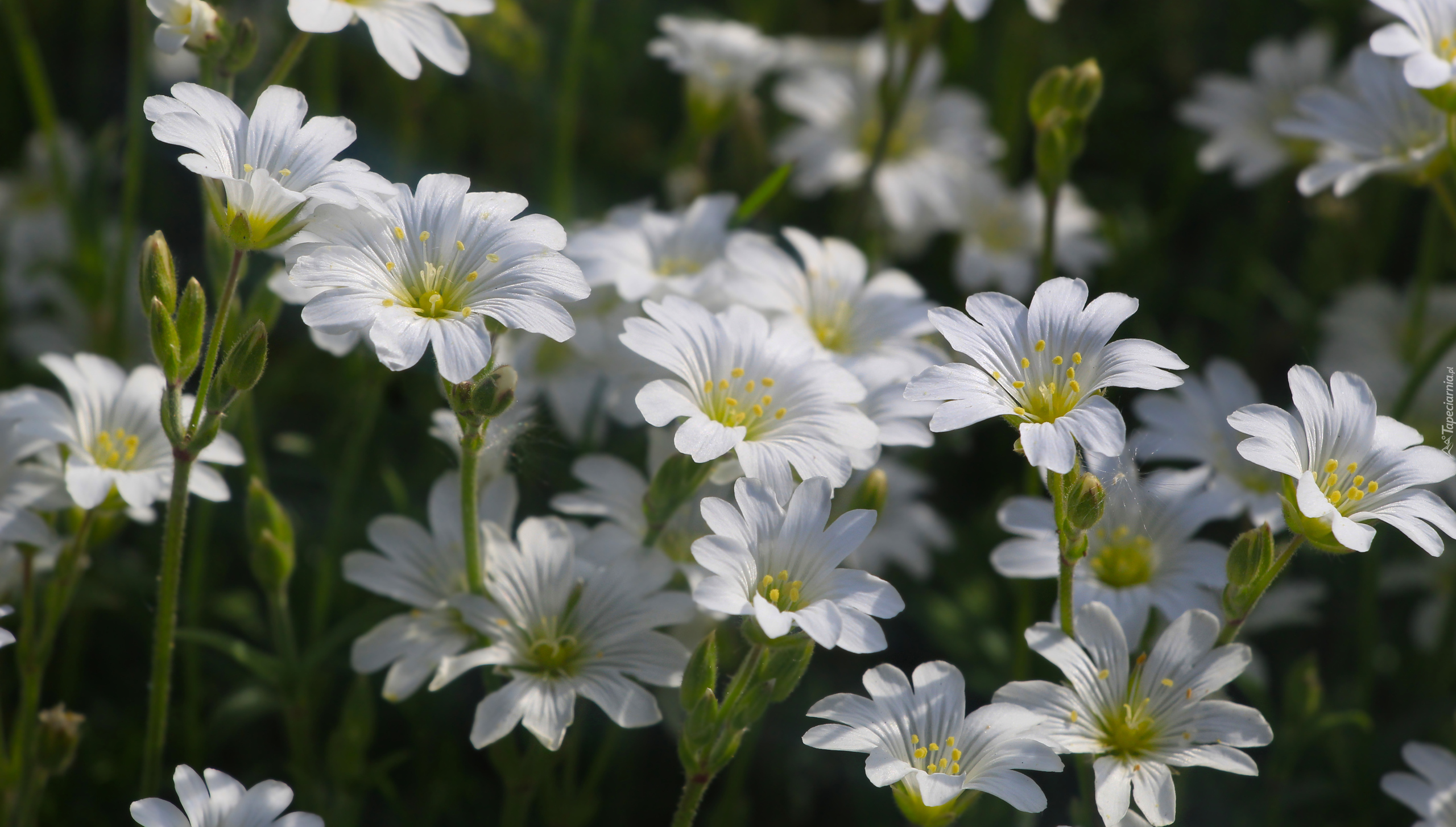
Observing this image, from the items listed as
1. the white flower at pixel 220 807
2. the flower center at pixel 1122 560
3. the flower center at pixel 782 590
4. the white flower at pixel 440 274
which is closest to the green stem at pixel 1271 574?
the flower center at pixel 1122 560

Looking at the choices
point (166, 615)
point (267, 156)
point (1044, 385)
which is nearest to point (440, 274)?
point (267, 156)

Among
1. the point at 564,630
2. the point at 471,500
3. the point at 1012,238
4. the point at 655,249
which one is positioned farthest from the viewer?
the point at 1012,238

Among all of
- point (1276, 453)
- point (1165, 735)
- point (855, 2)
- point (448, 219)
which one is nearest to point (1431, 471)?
point (1276, 453)

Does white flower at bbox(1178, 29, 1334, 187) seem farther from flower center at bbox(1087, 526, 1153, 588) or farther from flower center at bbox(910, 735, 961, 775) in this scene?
flower center at bbox(910, 735, 961, 775)

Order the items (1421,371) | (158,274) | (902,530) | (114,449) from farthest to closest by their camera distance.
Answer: (902,530) → (1421,371) → (114,449) → (158,274)

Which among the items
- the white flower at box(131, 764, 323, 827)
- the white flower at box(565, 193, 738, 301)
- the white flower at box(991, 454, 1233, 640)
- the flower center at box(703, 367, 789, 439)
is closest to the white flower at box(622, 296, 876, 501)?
the flower center at box(703, 367, 789, 439)

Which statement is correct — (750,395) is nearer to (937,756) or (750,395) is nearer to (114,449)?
(937,756)
